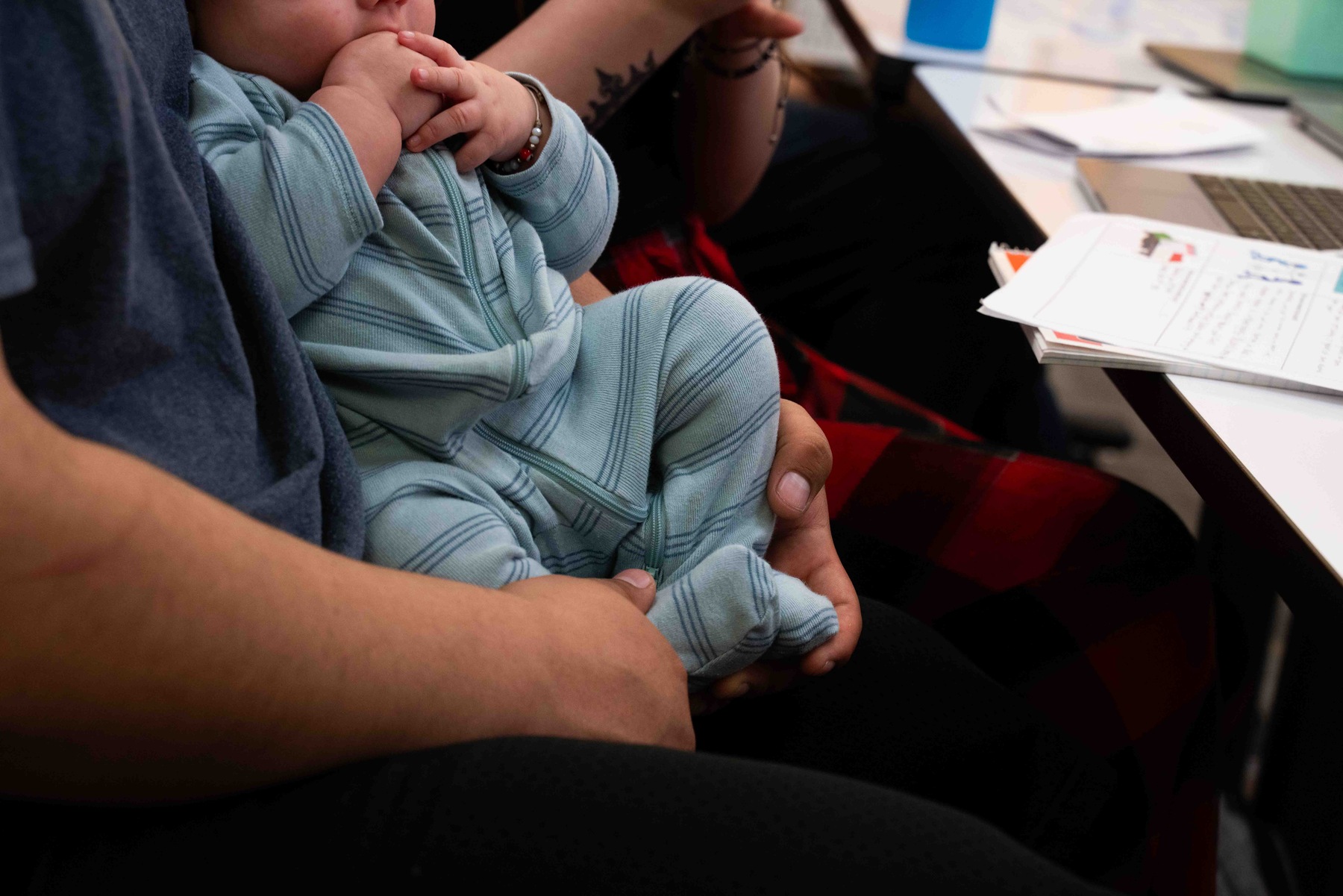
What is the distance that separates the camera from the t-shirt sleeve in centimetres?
36

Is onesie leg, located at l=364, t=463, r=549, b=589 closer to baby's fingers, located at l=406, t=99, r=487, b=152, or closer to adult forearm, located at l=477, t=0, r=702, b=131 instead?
baby's fingers, located at l=406, t=99, r=487, b=152

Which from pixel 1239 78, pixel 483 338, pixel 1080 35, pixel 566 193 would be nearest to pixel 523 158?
pixel 566 193

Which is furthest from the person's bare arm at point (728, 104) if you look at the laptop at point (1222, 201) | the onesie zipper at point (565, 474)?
the onesie zipper at point (565, 474)

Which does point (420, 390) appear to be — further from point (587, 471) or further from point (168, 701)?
point (168, 701)

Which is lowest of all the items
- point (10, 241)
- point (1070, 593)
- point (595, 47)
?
point (1070, 593)

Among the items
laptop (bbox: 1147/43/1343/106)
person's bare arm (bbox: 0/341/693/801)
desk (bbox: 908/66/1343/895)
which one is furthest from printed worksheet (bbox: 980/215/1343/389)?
laptop (bbox: 1147/43/1343/106)

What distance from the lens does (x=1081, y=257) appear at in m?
0.90

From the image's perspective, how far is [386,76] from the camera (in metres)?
0.69

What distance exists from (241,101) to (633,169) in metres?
0.54

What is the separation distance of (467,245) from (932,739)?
505 mm

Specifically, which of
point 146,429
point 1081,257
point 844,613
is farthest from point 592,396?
point 1081,257

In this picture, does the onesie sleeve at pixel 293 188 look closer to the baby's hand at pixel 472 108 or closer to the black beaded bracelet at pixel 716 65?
the baby's hand at pixel 472 108

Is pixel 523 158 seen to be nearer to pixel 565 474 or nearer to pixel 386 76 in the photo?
pixel 386 76

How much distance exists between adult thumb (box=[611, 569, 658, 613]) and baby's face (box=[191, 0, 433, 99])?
0.42 m
